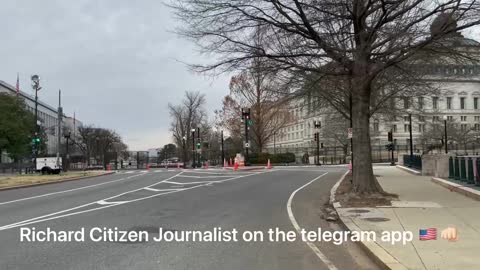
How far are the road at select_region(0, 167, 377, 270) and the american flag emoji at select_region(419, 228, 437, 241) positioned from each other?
1369 millimetres

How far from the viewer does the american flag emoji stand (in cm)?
973

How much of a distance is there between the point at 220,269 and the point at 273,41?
479 inches

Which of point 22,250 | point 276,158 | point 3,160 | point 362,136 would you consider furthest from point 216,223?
point 3,160

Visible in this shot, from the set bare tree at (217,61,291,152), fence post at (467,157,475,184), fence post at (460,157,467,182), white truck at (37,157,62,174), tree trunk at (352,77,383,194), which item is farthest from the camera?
bare tree at (217,61,291,152)

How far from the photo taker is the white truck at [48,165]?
161 feet

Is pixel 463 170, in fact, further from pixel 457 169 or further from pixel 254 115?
pixel 254 115

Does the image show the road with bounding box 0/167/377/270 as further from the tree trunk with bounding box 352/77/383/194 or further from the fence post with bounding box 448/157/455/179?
the fence post with bounding box 448/157/455/179

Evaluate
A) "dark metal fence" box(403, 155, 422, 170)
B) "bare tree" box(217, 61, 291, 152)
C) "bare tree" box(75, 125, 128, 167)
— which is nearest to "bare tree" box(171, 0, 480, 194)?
"dark metal fence" box(403, 155, 422, 170)

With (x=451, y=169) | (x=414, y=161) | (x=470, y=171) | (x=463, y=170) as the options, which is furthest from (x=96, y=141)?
(x=470, y=171)

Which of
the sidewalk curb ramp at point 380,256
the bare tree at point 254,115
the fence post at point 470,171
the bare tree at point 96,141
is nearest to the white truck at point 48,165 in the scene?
the bare tree at point 254,115

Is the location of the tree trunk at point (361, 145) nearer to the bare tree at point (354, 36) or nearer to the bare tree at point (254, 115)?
the bare tree at point (354, 36)

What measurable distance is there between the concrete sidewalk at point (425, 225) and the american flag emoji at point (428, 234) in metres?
0.12

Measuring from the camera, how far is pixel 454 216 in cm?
1275

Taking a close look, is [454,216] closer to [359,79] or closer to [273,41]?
[359,79]
